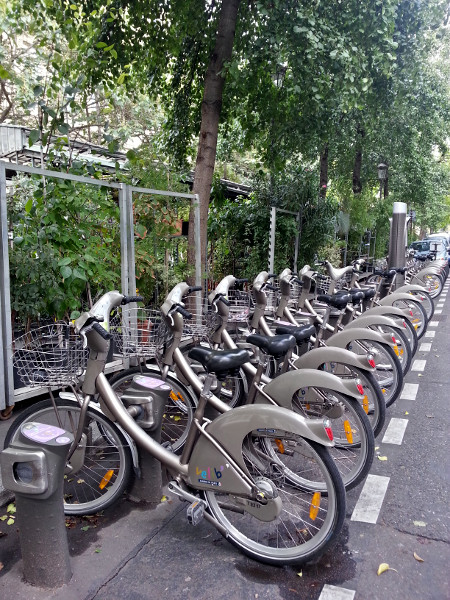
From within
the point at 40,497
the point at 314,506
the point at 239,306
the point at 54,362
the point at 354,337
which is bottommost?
the point at 314,506

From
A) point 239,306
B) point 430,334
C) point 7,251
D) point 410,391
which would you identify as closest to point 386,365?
point 410,391

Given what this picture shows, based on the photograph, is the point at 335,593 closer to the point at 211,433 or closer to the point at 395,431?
the point at 211,433

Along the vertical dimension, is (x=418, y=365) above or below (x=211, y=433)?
below

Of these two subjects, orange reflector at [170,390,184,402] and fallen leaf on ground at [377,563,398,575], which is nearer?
fallen leaf on ground at [377,563,398,575]

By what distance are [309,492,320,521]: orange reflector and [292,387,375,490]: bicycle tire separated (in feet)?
1.46

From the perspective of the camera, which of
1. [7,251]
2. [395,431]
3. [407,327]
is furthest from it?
[407,327]

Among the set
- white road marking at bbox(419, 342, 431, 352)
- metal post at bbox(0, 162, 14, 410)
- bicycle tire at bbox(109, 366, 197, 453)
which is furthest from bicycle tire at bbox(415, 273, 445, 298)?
metal post at bbox(0, 162, 14, 410)

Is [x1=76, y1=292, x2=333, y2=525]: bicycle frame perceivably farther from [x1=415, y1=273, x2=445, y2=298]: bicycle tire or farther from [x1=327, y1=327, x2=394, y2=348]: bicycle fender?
[x1=415, y1=273, x2=445, y2=298]: bicycle tire

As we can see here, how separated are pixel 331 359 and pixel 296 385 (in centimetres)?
73

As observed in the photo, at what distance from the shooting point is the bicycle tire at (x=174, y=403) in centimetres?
359

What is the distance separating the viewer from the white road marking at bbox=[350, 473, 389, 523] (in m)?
3.07

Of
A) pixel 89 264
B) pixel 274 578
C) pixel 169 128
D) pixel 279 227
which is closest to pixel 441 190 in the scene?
pixel 279 227

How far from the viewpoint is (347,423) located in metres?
3.41

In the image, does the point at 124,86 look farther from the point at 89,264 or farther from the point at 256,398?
the point at 256,398
